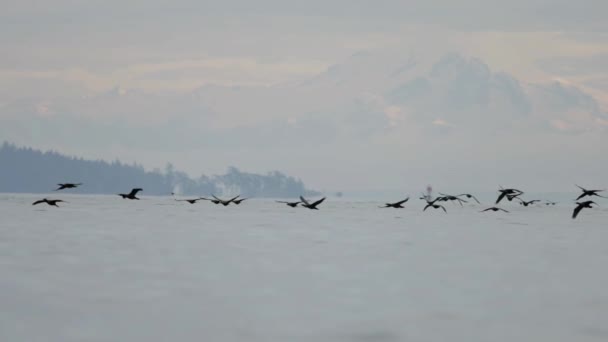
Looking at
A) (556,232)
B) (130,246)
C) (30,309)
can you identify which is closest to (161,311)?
(30,309)

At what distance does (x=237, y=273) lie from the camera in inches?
1292

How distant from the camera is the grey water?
69.9 feet

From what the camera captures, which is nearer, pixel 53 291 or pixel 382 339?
pixel 382 339

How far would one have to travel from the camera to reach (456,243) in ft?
166

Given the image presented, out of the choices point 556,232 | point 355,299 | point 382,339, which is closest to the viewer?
point 382,339

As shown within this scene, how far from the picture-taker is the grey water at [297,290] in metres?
21.3

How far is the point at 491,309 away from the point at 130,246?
24.0m

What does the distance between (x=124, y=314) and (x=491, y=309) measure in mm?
8927

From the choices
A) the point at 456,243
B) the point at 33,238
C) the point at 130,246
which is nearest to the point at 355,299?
the point at 130,246

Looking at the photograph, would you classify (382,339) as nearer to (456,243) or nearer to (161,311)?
(161,311)

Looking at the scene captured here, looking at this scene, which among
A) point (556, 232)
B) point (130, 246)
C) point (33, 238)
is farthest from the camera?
point (556, 232)

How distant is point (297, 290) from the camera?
92.4 ft

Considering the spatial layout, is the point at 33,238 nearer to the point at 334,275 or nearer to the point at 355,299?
the point at 334,275

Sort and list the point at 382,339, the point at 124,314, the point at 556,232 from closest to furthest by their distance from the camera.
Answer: the point at 382,339, the point at 124,314, the point at 556,232
